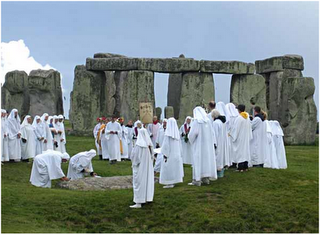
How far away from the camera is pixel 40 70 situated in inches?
1363

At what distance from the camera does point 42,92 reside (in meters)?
34.3

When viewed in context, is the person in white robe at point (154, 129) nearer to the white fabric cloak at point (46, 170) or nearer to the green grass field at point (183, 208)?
the white fabric cloak at point (46, 170)

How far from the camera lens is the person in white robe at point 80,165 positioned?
59.9ft

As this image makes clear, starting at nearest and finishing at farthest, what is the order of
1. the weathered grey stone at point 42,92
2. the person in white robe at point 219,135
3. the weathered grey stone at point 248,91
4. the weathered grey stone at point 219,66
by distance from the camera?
1. the person in white robe at point 219,135
2. the weathered grey stone at point 219,66
3. the weathered grey stone at point 42,92
4. the weathered grey stone at point 248,91

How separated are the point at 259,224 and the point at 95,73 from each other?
22.7 m

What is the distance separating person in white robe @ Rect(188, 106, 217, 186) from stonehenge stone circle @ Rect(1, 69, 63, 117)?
19.7 m

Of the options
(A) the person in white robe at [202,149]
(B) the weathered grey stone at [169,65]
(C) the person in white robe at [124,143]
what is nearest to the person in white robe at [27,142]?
(C) the person in white robe at [124,143]

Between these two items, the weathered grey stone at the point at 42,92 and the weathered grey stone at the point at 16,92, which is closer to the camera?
the weathered grey stone at the point at 42,92

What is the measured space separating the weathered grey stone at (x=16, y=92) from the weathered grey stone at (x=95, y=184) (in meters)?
17.8

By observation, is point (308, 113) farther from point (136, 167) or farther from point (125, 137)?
point (136, 167)

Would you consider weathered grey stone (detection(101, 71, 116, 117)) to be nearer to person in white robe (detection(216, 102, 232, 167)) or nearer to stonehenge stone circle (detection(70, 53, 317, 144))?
stonehenge stone circle (detection(70, 53, 317, 144))

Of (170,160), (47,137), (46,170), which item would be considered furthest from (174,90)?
(170,160)

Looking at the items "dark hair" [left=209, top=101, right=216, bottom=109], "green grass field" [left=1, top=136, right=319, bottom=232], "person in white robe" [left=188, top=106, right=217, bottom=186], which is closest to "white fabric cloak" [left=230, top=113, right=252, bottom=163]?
"green grass field" [left=1, top=136, right=319, bottom=232]

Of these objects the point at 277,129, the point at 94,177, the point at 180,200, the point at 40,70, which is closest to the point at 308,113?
the point at 277,129
